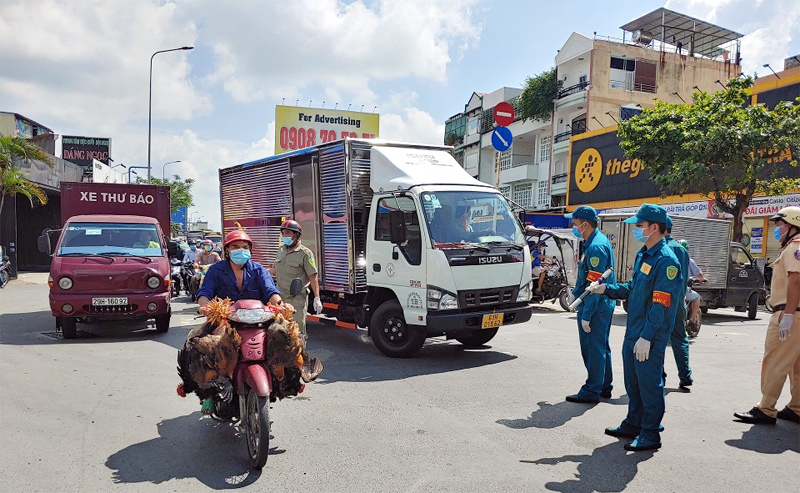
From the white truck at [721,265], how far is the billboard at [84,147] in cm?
5781

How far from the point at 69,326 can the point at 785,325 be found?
929cm

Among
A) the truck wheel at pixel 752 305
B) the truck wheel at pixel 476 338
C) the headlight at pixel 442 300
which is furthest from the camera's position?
the truck wheel at pixel 752 305

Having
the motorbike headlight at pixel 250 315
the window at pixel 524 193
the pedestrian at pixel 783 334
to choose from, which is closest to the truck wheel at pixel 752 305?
the pedestrian at pixel 783 334

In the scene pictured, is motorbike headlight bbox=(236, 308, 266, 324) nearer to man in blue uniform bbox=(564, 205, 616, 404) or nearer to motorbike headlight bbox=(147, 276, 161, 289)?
man in blue uniform bbox=(564, 205, 616, 404)

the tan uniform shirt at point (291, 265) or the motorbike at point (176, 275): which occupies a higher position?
the tan uniform shirt at point (291, 265)

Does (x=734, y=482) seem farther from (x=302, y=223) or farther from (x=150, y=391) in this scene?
(x=302, y=223)

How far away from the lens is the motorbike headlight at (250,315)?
14.1ft

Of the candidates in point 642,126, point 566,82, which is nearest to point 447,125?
point 566,82

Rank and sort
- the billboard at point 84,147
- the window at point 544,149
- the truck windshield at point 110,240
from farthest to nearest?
the billboard at point 84,147
the window at point 544,149
the truck windshield at point 110,240

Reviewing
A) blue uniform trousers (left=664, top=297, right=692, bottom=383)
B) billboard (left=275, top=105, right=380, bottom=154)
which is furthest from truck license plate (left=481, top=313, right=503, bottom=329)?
billboard (left=275, top=105, right=380, bottom=154)

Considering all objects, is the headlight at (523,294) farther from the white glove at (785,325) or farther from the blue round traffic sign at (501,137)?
the blue round traffic sign at (501,137)

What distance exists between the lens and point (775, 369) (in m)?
5.48

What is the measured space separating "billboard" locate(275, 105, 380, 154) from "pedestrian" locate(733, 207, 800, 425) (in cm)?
2445

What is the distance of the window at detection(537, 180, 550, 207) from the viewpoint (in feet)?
132
